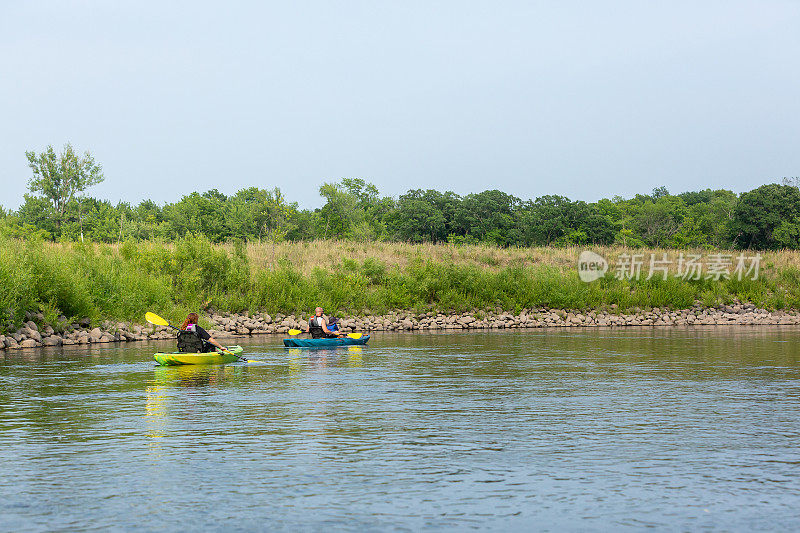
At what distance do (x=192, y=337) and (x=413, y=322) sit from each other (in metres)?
21.6

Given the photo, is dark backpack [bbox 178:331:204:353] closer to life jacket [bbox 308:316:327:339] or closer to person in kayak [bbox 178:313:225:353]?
person in kayak [bbox 178:313:225:353]

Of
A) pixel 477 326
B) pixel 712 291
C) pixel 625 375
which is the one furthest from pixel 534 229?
pixel 625 375

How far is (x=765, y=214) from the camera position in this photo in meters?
71.4

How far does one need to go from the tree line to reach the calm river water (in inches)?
1896

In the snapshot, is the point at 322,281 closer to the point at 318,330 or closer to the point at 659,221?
the point at 318,330

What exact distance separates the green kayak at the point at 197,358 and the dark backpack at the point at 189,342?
0.48 meters

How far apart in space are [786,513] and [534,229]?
74.1 m

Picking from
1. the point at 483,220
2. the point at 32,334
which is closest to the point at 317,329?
the point at 32,334

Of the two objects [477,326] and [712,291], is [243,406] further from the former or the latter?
[712,291]

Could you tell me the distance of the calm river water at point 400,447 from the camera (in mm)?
8602

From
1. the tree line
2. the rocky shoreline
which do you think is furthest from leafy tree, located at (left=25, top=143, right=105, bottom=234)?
the rocky shoreline

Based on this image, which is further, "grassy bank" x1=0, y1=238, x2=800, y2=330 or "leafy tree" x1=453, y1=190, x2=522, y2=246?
"leafy tree" x1=453, y1=190, x2=522, y2=246

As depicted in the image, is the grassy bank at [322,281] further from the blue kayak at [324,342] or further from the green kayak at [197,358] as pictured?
the green kayak at [197,358]

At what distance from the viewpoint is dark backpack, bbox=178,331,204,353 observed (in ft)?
78.2
